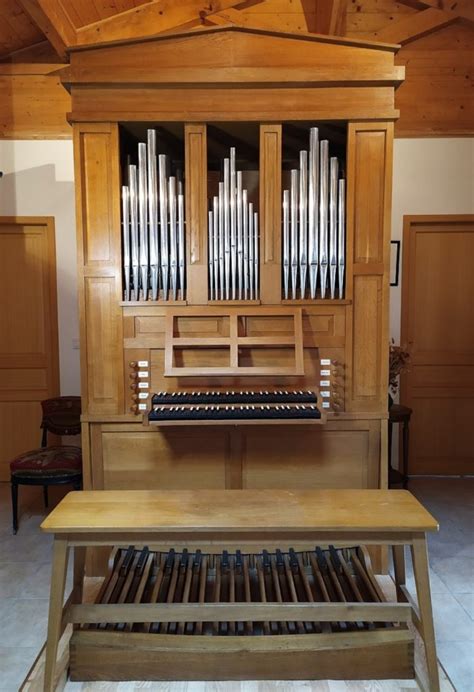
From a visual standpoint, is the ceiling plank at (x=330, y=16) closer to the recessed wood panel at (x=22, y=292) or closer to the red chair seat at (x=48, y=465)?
the recessed wood panel at (x=22, y=292)

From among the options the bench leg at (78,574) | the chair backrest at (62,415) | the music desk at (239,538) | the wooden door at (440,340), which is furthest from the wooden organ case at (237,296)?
the wooden door at (440,340)

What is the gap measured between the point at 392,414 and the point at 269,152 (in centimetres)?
228

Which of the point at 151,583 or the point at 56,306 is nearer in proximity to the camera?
the point at 151,583

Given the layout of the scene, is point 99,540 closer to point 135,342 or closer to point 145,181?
point 135,342

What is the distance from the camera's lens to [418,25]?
4.13 metres

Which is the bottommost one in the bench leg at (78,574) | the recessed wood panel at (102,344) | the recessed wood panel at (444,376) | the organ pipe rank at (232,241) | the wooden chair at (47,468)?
the bench leg at (78,574)

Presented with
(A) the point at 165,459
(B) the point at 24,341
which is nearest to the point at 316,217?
(A) the point at 165,459

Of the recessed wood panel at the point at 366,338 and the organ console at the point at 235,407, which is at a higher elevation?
the recessed wood panel at the point at 366,338

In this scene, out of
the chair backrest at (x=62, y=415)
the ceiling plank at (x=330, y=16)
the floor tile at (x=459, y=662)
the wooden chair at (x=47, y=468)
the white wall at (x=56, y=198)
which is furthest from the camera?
the white wall at (x=56, y=198)

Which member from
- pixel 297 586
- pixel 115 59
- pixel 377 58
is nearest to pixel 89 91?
pixel 115 59

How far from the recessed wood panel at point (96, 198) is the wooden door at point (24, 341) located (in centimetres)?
172

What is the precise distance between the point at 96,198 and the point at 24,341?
2.11 m

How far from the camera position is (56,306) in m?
4.36

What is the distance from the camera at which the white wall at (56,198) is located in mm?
4191
